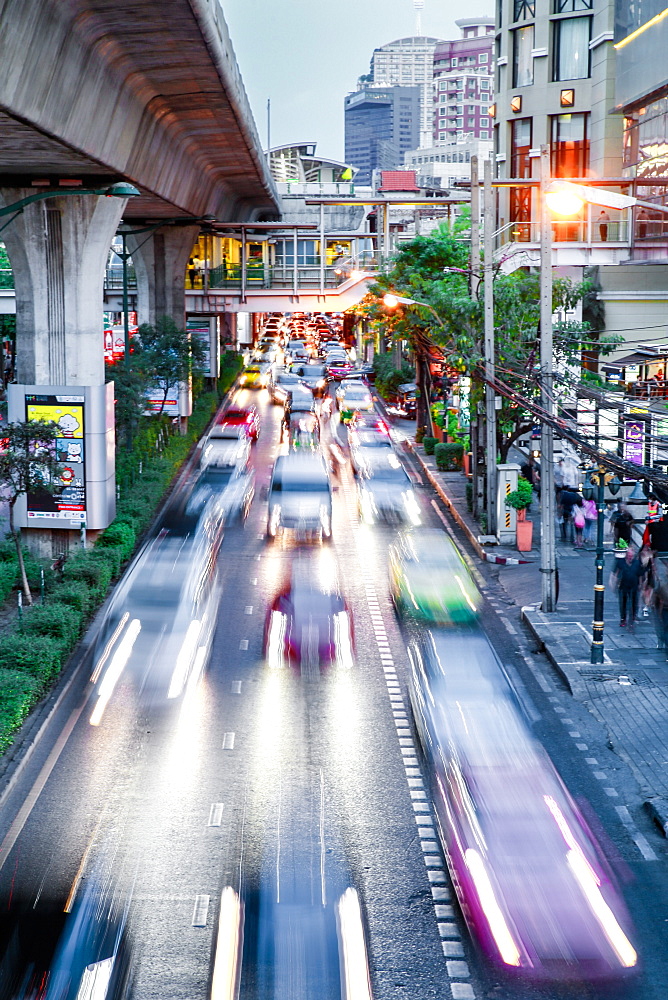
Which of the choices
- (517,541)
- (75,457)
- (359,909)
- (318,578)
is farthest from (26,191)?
(359,909)

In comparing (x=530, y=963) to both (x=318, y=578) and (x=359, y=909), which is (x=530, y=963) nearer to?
(x=359, y=909)

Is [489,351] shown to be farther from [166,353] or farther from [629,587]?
[166,353]

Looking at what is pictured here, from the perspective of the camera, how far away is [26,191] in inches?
1023

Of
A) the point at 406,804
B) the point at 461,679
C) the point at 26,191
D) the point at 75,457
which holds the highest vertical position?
the point at 26,191

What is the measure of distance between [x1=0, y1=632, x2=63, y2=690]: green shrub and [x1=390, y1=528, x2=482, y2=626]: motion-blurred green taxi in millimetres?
6461

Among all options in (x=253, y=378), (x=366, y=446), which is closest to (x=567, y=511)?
(x=366, y=446)

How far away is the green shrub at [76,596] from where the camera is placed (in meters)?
21.7

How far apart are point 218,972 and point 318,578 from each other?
15103 millimetres

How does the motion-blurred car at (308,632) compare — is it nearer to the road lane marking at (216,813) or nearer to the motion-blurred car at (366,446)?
the road lane marking at (216,813)

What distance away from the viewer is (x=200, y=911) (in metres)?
11.8

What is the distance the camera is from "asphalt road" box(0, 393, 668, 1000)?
11023mm

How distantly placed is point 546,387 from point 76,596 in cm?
1008

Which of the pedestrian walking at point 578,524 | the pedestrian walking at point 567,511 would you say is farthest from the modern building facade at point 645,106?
the pedestrian walking at point 578,524

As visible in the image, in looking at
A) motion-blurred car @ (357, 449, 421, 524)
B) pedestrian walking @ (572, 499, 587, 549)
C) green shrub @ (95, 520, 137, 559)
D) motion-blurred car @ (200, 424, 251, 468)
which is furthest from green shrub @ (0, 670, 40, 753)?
motion-blurred car @ (200, 424, 251, 468)
